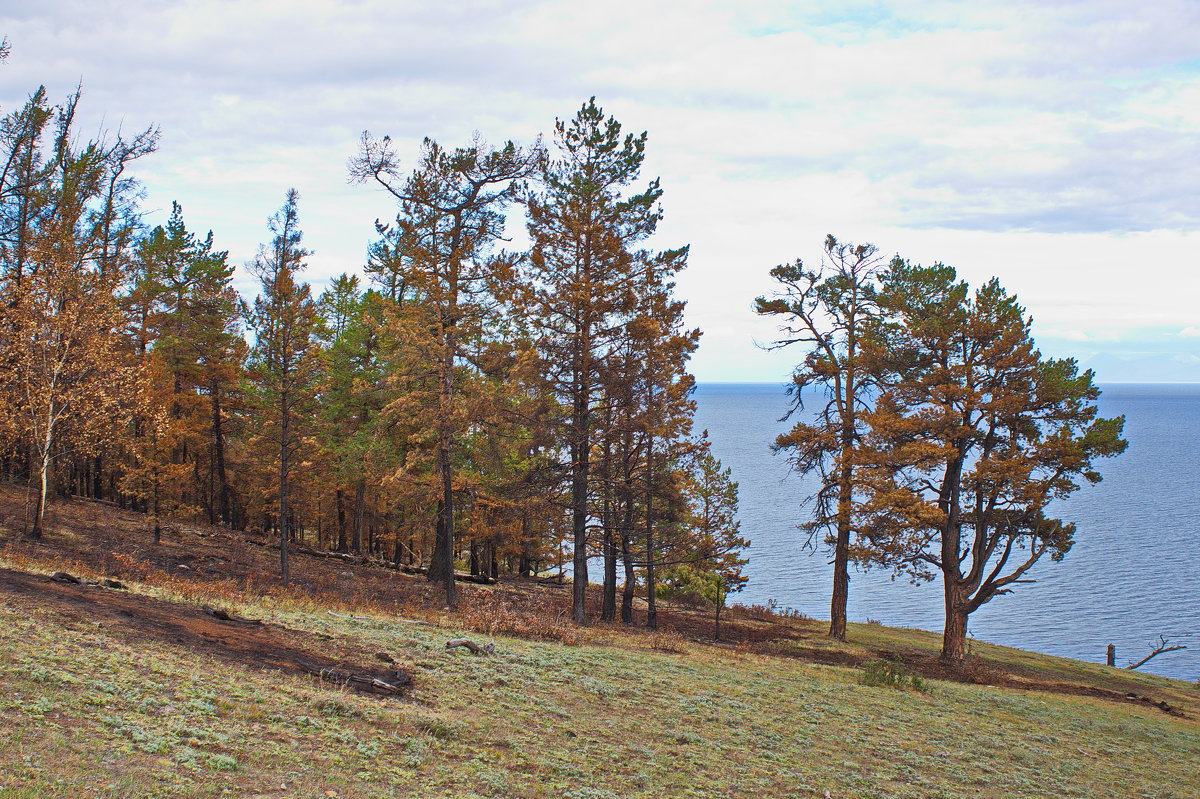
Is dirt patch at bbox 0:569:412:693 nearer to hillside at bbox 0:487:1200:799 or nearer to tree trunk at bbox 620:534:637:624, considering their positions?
hillside at bbox 0:487:1200:799

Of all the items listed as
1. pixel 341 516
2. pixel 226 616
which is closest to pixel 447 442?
pixel 226 616

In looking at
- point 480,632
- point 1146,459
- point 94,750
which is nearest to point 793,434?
point 480,632

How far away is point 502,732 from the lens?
887cm

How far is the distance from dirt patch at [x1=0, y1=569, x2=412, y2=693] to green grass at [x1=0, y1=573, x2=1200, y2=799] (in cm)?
39

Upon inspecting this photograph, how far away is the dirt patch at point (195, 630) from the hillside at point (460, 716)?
2.3 inches

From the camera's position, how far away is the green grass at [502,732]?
21.1 ft

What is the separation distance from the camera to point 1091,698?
68.6ft

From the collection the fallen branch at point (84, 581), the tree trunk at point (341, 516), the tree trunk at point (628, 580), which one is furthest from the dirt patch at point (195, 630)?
the tree trunk at point (341, 516)

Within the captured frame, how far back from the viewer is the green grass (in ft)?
21.1

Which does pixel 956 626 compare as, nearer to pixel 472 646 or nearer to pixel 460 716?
pixel 472 646

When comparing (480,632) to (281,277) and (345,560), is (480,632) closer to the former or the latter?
(281,277)

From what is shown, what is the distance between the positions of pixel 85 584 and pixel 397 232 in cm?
1524

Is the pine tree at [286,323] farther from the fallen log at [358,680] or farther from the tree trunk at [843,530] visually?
the tree trunk at [843,530]

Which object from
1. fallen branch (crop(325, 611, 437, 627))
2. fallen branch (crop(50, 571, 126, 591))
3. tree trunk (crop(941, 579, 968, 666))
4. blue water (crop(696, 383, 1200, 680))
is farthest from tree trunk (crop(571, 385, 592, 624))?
fallen branch (crop(50, 571, 126, 591))
